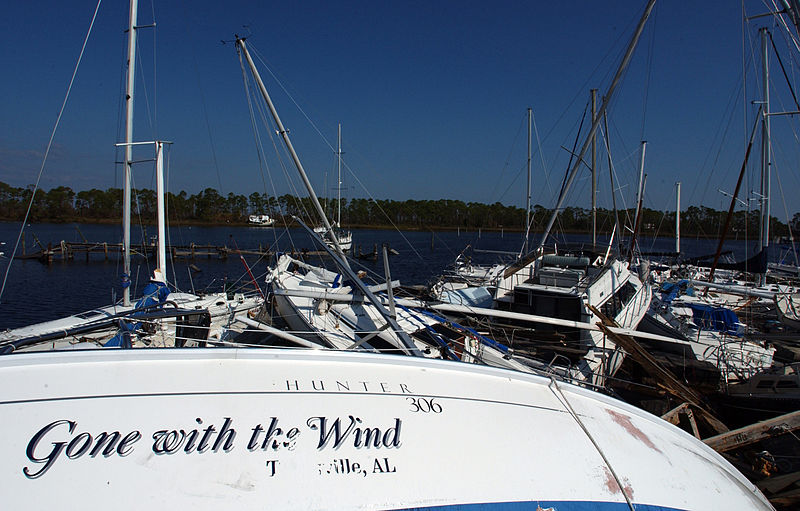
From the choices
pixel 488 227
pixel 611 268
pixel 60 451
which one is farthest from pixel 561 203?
pixel 488 227

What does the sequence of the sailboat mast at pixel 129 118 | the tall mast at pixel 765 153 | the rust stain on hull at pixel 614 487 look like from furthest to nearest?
the tall mast at pixel 765 153, the sailboat mast at pixel 129 118, the rust stain on hull at pixel 614 487

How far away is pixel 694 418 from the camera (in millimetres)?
7984

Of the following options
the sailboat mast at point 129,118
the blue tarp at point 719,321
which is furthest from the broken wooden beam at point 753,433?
the sailboat mast at point 129,118

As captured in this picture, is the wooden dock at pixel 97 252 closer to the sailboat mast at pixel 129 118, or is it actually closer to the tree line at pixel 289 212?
the sailboat mast at pixel 129 118

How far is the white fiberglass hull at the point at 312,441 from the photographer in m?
2.38

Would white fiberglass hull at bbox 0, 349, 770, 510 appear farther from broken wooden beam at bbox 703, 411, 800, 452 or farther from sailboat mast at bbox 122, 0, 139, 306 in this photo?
sailboat mast at bbox 122, 0, 139, 306

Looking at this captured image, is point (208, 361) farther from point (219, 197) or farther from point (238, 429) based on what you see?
point (219, 197)

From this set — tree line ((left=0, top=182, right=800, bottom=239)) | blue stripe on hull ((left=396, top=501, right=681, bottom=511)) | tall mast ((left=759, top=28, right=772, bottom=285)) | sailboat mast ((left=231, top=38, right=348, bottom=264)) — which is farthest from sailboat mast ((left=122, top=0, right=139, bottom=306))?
tree line ((left=0, top=182, right=800, bottom=239))

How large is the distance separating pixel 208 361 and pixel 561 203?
1259 cm

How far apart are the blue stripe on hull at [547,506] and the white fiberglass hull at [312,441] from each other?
0.04 feet

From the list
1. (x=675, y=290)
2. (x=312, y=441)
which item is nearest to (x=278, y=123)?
(x=312, y=441)

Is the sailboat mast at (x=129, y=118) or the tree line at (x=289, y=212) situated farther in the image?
the tree line at (x=289, y=212)

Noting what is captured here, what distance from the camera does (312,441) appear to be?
273cm

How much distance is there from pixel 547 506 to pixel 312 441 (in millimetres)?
1498
